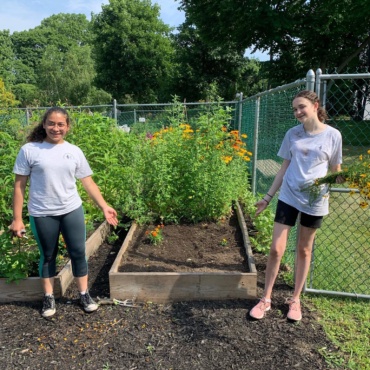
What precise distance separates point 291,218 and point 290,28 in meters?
14.4

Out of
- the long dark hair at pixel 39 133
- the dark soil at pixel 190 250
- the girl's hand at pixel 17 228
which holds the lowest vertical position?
the dark soil at pixel 190 250

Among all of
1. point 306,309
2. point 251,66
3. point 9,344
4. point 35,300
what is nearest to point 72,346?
point 9,344

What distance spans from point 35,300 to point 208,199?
2.43 meters

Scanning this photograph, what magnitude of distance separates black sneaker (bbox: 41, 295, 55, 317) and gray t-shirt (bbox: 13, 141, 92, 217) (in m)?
0.83

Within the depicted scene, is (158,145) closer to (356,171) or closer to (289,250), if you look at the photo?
(289,250)

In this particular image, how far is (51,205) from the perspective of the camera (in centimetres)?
277

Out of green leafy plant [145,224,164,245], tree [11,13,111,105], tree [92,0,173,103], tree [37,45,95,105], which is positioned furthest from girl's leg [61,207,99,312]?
tree [37,45,95,105]

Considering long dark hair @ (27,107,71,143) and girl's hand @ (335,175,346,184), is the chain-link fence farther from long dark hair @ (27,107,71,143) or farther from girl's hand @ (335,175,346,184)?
long dark hair @ (27,107,71,143)

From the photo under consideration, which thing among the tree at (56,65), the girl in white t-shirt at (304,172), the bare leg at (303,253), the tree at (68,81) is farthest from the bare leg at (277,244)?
the tree at (68,81)

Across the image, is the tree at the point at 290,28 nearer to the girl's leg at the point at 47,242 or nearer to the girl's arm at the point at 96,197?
the girl's arm at the point at 96,197

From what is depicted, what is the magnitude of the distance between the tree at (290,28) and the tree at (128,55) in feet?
52.6

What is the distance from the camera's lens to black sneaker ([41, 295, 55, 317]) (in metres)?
3.02

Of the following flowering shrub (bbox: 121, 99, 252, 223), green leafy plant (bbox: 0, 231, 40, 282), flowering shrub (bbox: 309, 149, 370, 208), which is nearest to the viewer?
flowering shrub (bbox: 309, 149, 370, 208)

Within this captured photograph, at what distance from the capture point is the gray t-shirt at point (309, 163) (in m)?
2.63
